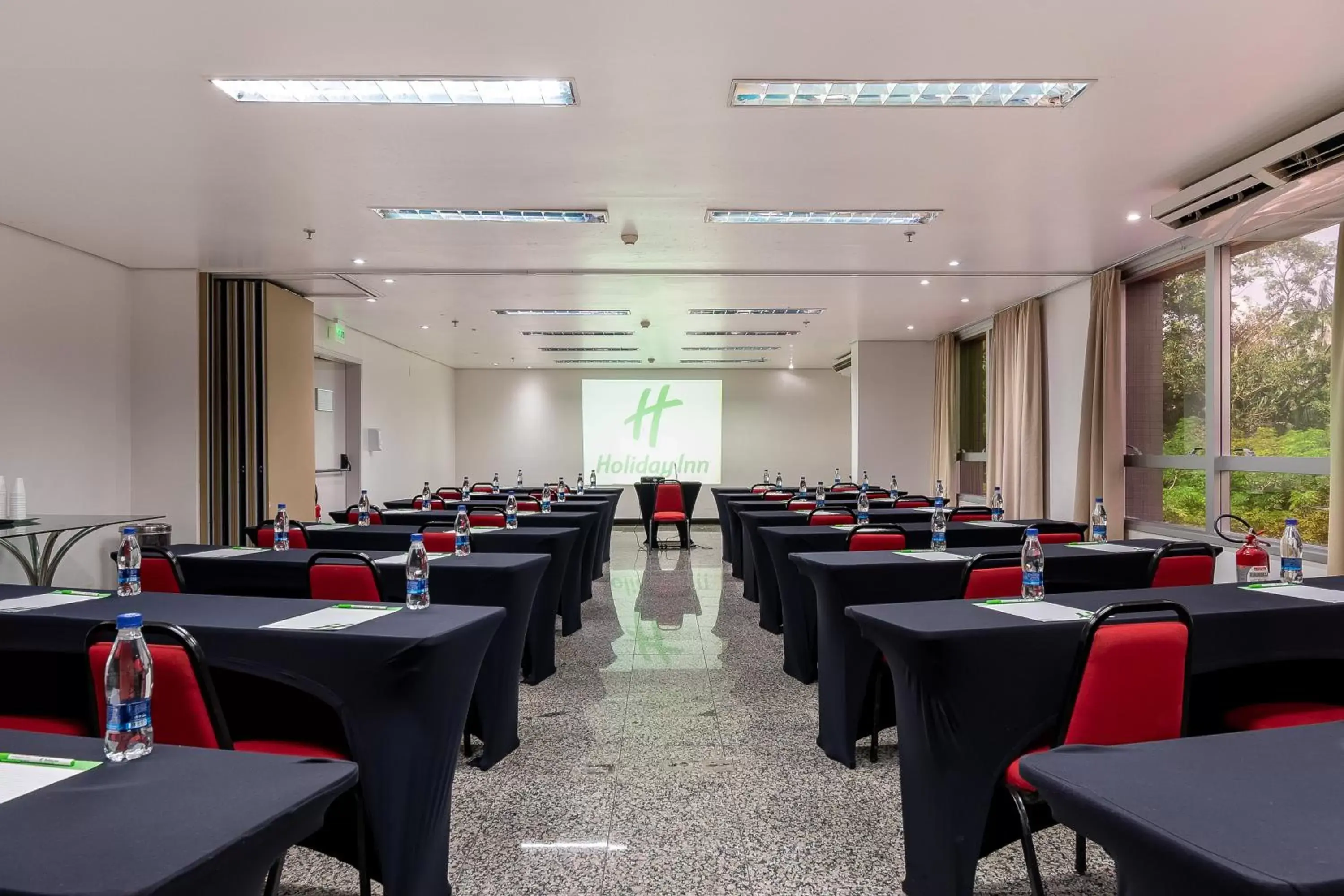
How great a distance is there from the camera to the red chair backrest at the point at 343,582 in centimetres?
316

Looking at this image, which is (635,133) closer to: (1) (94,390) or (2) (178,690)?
(2) (178,690)

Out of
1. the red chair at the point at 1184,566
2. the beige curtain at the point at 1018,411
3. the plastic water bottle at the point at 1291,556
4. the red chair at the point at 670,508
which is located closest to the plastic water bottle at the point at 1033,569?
the red chair at the point at 1184,566

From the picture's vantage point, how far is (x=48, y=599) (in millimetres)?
2801

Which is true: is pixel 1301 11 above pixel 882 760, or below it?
above

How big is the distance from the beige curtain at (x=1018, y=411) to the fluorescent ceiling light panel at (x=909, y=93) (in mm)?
5468

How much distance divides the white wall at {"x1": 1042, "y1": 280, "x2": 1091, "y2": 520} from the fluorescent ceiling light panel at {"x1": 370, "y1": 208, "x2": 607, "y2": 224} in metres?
5.04

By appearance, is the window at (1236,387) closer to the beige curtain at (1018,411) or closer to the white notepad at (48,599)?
the beige curtain at (1018,411)

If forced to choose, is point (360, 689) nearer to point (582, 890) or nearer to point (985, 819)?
point (582, 890)

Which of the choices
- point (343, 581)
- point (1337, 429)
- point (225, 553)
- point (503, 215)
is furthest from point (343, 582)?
point (1337, 429)

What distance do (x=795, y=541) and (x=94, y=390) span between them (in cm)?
620

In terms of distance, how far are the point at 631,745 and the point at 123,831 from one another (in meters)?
2.62

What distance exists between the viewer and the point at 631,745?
3.53 metres

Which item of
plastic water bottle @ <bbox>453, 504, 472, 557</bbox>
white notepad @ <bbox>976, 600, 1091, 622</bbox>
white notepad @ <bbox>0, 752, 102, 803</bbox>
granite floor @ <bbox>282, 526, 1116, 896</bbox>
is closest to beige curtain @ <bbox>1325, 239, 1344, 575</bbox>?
granite floor @ <bbox>282, 526, 1116, 896</bbox>

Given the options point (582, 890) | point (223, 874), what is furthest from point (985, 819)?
point (223, 874)
